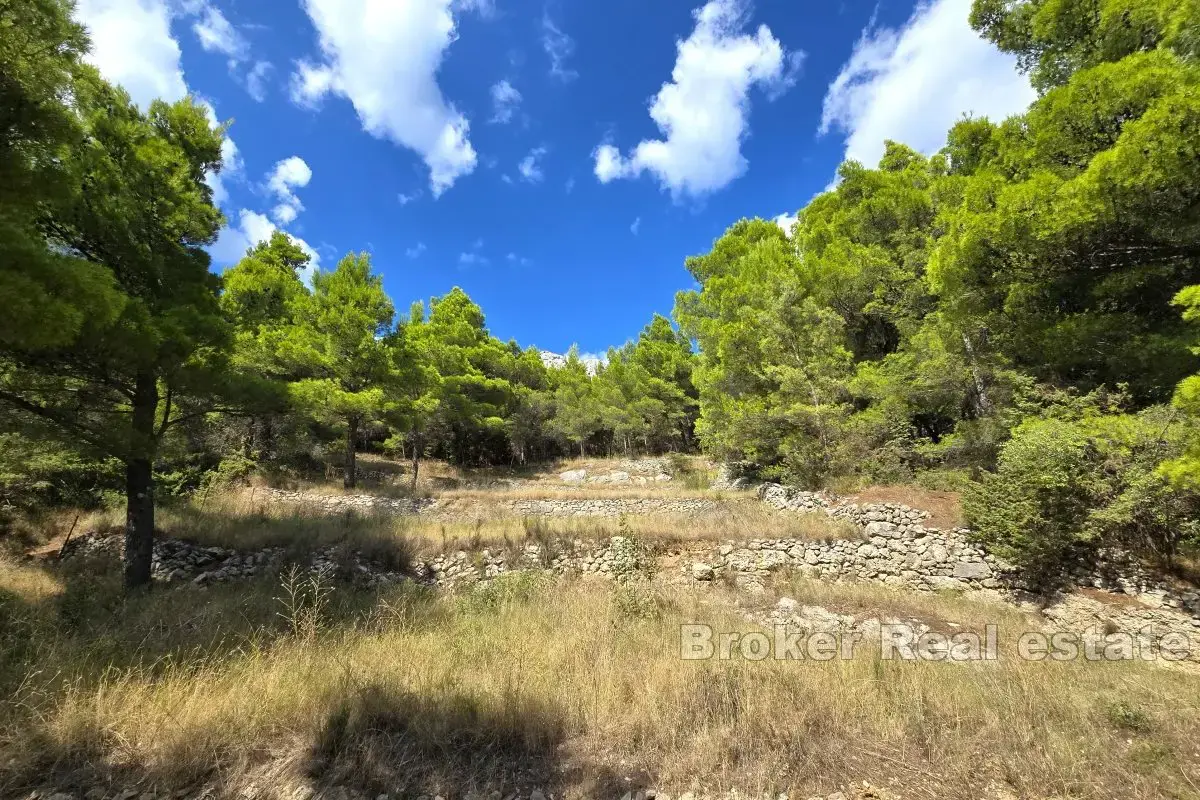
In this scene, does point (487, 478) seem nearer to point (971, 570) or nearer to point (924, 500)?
point (924, 500)

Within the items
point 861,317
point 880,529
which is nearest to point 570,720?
point 880,529

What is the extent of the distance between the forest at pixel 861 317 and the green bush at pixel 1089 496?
0.17ft

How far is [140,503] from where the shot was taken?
734cm

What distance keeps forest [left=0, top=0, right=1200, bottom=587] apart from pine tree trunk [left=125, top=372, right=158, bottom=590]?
0.05m

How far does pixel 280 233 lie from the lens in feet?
71.9

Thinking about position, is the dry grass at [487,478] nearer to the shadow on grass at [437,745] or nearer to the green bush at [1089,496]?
the green bush at [1089,496]

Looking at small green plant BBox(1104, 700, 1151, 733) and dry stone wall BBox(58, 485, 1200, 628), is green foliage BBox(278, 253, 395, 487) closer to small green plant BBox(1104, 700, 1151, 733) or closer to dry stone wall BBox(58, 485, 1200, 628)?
dry stone wall BBox(58, 485, 1200, 628)

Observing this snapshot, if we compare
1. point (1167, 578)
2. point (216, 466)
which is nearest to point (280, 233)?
point (216, 466)

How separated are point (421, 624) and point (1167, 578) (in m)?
12.6

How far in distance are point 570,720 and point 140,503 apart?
849cm

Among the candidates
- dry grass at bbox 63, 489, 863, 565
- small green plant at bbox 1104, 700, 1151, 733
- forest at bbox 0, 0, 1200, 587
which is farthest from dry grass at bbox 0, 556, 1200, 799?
dry grass at bbox 63, 489, 863, 565

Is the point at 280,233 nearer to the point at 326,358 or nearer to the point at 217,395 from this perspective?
the point at 326,358

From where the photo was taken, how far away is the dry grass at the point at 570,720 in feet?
8.32

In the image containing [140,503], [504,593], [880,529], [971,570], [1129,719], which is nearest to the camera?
[1129,719]
